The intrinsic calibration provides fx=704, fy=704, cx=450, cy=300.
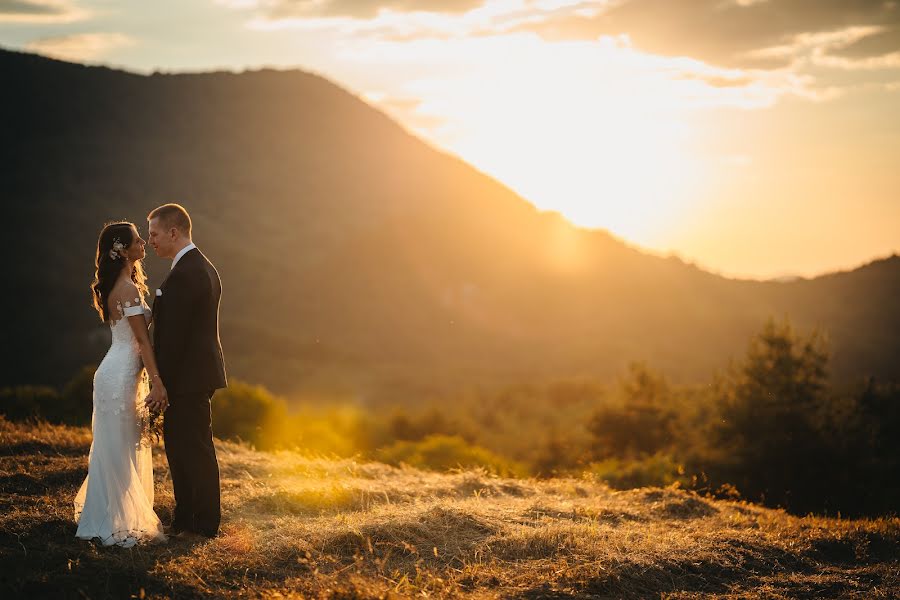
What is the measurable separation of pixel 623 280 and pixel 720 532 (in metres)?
97.7

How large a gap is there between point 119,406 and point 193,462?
761mm

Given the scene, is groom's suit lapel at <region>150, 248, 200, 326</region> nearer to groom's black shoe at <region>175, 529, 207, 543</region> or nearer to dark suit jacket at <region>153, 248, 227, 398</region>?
dark suit jacket at <region>153, 248, 227, 398</region>

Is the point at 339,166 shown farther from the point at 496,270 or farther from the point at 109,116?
the point at 109,116

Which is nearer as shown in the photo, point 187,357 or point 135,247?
point 187,357

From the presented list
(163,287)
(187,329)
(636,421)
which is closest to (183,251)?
(163,287)

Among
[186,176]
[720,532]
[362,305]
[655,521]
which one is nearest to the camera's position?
[720,532]

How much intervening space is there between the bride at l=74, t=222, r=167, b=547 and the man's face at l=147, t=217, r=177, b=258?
34cm

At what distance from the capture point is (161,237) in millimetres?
5656

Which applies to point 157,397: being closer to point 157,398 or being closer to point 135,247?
point 157,398

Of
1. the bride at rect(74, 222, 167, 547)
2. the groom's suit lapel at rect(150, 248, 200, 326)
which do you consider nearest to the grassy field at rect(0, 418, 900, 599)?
the bride at rect(74, 222, 167, 547)

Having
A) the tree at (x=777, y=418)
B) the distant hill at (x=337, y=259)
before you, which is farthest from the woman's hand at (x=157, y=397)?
the distant hill at (x=337, y=259)

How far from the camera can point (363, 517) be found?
696cm

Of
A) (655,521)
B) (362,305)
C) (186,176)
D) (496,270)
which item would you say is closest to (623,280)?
(496,270)

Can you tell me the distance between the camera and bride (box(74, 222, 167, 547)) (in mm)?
5707
